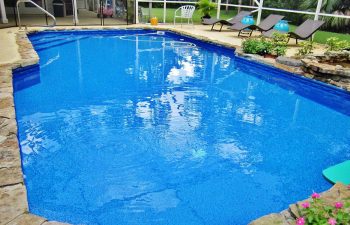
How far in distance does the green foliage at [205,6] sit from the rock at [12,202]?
1228 cm

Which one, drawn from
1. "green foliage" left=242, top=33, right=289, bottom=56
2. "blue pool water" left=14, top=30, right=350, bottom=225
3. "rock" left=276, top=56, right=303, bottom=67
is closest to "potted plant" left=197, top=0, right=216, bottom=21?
"green foliage" left=242, top=33, right=289, bottom=56

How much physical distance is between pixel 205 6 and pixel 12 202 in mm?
12538

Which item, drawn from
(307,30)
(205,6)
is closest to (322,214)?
(307,30)

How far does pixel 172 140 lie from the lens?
154 inches

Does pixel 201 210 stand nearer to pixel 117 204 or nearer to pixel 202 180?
pixel 202 180

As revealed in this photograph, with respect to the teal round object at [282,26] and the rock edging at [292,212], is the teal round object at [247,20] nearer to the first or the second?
the teal round object at [282,26]

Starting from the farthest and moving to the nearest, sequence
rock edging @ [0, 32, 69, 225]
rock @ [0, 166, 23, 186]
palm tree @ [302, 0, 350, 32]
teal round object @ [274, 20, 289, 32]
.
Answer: palm tree @ [302, 0, 350, 32] → teal round object @ [274, 20, 289, 32] → rock @ [0, 166, 23, 186] → rock edging @ [0, 32, 69, 225]

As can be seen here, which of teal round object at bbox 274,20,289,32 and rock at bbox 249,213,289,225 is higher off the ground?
teal round object at bbox 274,20,289,32

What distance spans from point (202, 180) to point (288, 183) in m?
0.88

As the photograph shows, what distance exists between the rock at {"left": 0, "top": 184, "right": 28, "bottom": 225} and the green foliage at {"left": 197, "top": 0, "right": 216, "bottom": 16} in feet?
40.3

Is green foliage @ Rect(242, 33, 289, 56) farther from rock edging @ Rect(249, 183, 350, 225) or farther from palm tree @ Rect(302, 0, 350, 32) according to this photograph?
palm tree @ Rect(302, 0, 350, 32)

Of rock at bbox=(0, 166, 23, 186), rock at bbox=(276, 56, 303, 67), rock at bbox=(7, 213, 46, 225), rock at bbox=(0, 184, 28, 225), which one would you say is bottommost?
rock at bbox=(7, 213, 46, 225)

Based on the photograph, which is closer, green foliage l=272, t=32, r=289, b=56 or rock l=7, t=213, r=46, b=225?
rock l=7, t=213, r=46, b=225

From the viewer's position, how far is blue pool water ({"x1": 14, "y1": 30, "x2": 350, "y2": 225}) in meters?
2.83
